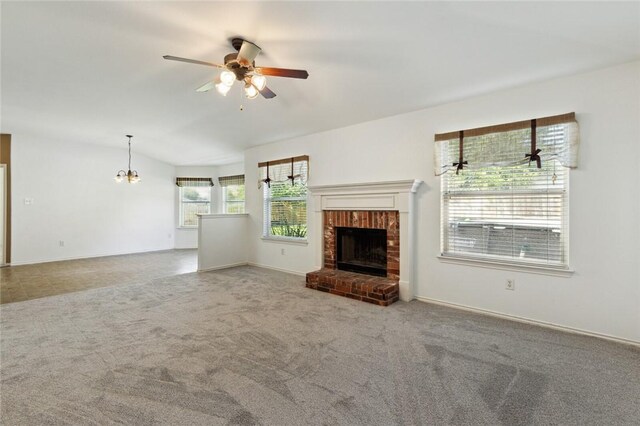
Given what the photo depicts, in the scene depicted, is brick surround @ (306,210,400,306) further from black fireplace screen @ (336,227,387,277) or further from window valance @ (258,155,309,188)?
window valance @ (258,155,309,188)

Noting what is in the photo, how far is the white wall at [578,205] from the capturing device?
2.75m

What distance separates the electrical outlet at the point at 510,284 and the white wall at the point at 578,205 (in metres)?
0.04

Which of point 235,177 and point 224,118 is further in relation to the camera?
point 235,177

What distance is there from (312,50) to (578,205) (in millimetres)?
3013

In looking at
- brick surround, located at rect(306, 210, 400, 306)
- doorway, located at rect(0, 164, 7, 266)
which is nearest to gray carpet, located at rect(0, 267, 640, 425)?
brick surround, located at rect(306, 210, 400, 306)

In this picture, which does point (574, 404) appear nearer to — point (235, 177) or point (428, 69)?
point (428, 69)

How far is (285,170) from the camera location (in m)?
5.70

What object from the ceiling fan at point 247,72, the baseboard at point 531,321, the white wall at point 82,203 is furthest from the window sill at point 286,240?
the white wall at point 82,203

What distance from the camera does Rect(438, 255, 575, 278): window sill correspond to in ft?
9.97

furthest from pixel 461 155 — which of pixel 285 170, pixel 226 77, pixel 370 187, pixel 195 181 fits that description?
pixel 195 181

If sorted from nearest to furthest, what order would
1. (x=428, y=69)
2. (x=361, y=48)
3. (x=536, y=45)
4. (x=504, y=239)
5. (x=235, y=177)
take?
(x=536, y=45), (x=361, y=48), (x=428, y=69), (x=504, y=239), (x=235, y=177)

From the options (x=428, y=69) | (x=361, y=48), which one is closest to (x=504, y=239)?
(x=428, y=69)

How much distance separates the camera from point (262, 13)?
2.42 meters

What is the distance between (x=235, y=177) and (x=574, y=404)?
26.7ft
